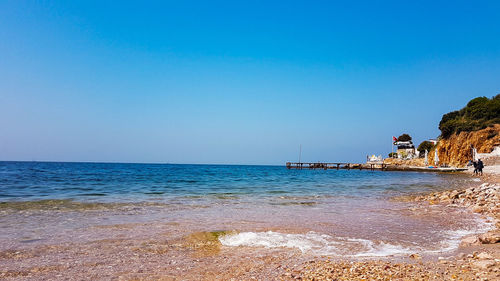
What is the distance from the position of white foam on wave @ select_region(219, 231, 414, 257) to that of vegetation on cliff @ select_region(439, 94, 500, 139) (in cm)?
5861

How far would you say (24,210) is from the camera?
431 inches

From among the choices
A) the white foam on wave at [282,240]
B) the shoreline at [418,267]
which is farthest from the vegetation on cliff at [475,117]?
the white foam on wave at [282,240]

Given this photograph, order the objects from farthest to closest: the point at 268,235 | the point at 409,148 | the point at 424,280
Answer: the point at 409,148
the point at 268,235
the point at 424,280

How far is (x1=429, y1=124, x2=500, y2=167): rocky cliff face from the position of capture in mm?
49475

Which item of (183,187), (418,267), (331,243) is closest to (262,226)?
(331,243)

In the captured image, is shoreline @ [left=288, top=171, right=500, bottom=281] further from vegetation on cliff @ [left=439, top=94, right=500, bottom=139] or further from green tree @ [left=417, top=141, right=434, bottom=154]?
green tree @ [left=417, top=141, right=434, bottom=154]

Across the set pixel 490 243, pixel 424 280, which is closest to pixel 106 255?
pixel 424 280

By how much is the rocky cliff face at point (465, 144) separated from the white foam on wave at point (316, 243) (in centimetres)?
5440

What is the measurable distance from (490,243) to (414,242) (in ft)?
4.37

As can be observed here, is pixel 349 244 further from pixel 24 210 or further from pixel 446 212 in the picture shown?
pixel 24 210

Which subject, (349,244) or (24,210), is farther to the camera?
(24,210)

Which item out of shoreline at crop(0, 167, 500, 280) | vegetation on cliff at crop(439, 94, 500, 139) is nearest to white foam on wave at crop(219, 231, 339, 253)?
shoreline at crop(0, 167, 500, 280)

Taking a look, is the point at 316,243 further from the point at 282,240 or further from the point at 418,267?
the point at 418,267

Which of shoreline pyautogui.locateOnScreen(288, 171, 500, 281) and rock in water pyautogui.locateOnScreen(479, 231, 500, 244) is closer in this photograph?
shoreline pyautogui.locateOnScreen(288, 171, 500, 281)
